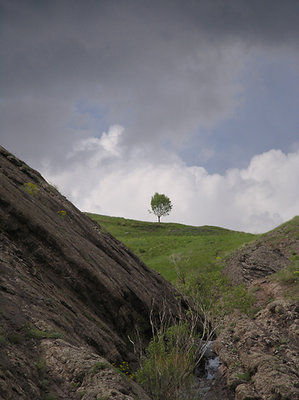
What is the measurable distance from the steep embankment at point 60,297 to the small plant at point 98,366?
1.6 inches

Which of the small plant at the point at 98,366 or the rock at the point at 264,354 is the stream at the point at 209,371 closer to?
the rock at the point at 264,354

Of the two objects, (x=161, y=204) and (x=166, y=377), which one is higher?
(x=161, y=204)

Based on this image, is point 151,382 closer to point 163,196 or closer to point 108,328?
point 108,328

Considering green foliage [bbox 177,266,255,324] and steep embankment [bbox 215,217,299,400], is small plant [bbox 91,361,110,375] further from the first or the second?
green foliage [bbox 177,266,255,324]

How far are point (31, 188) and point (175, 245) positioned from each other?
61326 millimetres

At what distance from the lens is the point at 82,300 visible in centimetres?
2314

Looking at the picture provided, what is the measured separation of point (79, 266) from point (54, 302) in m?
4.40

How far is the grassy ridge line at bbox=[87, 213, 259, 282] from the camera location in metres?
66.6

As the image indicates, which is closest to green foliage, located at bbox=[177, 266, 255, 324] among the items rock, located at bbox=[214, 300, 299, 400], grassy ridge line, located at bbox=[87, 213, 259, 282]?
rock, located at bbox=[214, 300, 299, 400]

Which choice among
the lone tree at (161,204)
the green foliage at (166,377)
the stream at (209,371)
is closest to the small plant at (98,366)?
the green foliage at (166,377)

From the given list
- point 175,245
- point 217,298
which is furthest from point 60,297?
point 175,245

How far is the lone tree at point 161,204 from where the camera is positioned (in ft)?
472

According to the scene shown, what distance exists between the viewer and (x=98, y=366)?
559 inches

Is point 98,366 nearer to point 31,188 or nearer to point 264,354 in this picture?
point 264,354
